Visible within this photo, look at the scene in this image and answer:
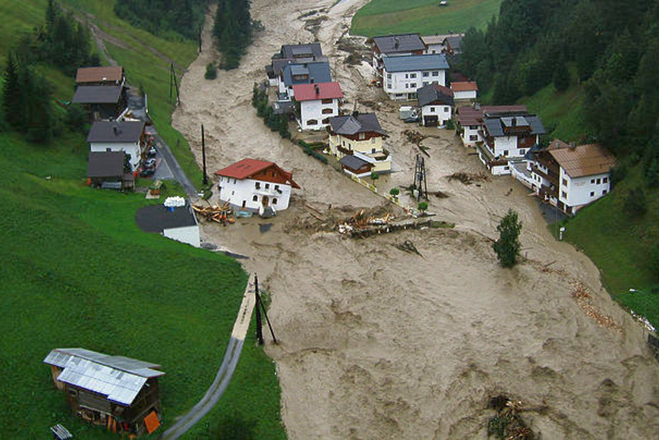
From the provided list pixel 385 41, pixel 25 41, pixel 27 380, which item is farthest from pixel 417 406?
pixel 385 41

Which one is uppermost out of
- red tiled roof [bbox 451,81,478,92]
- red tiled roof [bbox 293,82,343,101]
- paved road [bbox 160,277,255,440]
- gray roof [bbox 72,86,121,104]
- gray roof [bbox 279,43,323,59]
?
gray roof [bbox 72,86,121,104]

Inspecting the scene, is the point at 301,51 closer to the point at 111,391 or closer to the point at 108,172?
the point at 108,172

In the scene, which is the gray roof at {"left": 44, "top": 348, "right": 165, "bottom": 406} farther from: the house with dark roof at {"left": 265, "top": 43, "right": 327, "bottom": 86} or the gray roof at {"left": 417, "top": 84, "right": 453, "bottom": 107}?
the house with dark roof at {"left": 265, "top": 43, "right": 327, "bottom": 86}

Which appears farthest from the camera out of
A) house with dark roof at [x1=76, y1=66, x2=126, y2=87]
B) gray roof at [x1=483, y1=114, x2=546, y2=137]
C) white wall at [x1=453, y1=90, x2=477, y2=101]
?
white wall at [x1=453, y1=90, x2=477, y2=101]

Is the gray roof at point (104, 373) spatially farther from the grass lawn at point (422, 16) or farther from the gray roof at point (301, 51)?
the grass lawn at point (422, 16)

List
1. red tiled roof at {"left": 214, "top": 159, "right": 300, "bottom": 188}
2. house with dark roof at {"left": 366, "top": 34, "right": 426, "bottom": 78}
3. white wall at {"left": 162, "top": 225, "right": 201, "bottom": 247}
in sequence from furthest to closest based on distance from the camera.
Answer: house with dark roof at {"left": 366, "top": 34, "right": 426, "bottom": 78}, red tiled roof at {"left": 214, "top": 159, "right": 300, "bottom": 188}, white wall at {"left": 162, "top": 225, "right": 201, "bottom": 247}

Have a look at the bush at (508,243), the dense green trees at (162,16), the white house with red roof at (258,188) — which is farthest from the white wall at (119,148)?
the dense green trees at (162,16)

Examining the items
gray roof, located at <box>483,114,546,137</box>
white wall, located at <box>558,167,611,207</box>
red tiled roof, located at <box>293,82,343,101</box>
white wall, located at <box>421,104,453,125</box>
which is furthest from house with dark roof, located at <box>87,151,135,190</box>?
white wall, located at <box>421,104,453,125</box>
